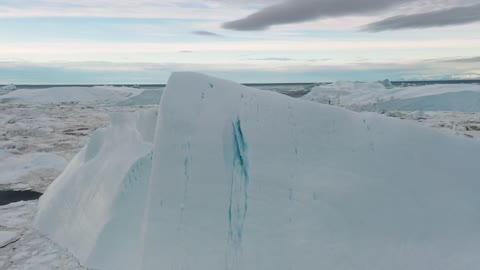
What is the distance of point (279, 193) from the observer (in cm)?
306

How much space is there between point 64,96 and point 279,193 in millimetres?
32308

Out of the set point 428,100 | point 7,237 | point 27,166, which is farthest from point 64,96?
point 7,237

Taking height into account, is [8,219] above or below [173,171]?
below

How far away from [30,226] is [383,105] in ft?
61.5

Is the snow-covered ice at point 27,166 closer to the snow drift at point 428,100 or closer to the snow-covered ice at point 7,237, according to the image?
the snow-covered ice at point 7,237

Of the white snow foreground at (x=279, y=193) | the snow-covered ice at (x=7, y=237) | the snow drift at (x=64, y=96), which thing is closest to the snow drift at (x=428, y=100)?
the white snow foreground at (x=279, y=193)

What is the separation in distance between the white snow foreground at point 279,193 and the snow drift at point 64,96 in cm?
2771

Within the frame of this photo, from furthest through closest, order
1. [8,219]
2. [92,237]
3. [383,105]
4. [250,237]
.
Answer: [383,105], [8,219], [92,237], [250,237]

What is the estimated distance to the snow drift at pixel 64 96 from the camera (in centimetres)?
2998

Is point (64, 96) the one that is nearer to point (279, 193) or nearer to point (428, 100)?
point (428, 100)

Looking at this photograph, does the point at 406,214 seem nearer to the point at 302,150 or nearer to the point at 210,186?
the point at 302,150

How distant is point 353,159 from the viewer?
3314 millimetres

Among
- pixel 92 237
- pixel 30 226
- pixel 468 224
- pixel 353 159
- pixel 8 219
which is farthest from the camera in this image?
pixel 8 219

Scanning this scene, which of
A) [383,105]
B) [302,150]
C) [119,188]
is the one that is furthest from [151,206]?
[383,105]
